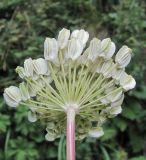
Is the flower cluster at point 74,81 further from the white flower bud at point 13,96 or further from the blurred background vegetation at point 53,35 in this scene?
the blurred background vegetation at point 53,35

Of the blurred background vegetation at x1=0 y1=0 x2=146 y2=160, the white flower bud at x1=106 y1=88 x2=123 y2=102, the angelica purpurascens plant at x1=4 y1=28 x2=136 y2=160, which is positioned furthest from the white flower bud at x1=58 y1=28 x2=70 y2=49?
the blurred background vegetation at x1=0 y1=0 x2=146 y2=160

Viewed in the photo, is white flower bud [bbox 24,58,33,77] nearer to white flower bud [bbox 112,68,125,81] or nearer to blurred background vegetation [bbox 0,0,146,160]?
white flower bud [bbox 112,68,125,81]

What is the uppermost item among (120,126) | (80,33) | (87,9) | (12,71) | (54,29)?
(87,9)

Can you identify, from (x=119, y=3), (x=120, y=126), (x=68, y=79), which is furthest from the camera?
(x=119, y=3)

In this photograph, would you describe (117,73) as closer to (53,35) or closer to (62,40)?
(62,40)

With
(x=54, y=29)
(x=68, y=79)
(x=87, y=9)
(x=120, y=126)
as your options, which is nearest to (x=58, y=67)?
(x=68, y=79)

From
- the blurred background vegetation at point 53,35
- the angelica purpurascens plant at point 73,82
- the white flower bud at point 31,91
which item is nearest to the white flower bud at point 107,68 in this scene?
the angelica purpurascens plant at point 73,82

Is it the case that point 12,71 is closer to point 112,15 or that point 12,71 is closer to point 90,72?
point 112,15
